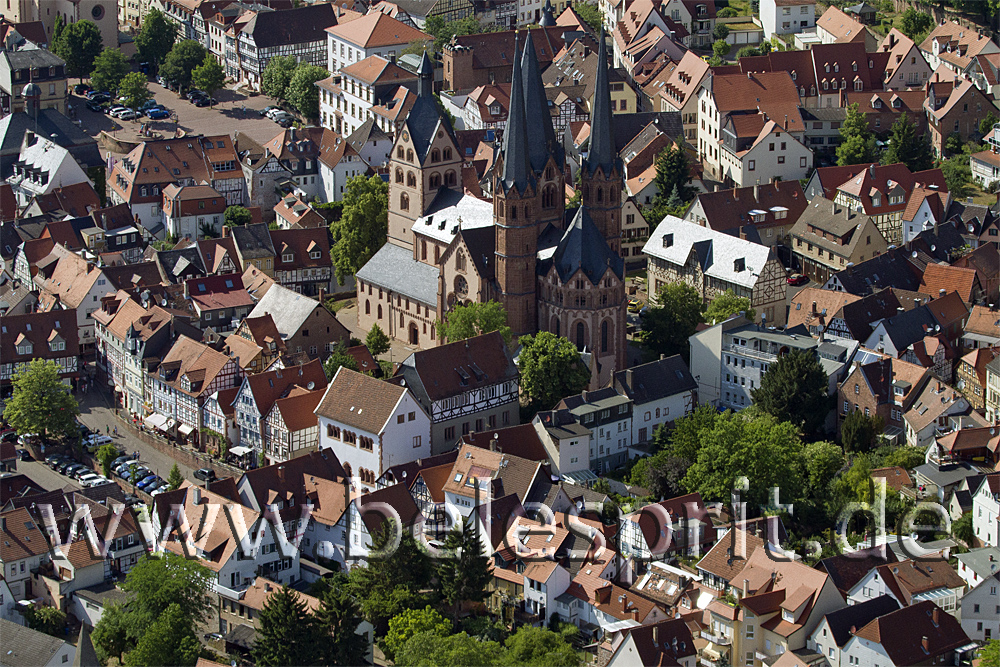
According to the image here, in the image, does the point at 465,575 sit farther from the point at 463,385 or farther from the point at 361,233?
the point at 361,233

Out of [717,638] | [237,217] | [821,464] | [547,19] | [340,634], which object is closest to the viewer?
[340,634]

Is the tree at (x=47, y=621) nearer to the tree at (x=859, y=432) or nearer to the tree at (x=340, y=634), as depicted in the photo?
the tree at (x=340, y=634)

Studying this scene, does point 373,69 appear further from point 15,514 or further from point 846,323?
point 15,514

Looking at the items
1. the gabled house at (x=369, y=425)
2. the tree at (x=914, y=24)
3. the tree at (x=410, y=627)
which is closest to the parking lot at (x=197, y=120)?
the tree at (x=914, y=24)

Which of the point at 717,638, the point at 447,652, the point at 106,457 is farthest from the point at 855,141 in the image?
the point at 447,652

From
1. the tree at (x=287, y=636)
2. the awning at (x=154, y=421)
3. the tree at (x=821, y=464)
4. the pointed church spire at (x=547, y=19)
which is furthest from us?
the pointed church spire at (x=547, y=19)

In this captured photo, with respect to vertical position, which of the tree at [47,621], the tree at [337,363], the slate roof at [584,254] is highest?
the slate roof at [584,254]

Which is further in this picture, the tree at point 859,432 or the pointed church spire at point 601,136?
the pointed church spire at point 601,136
